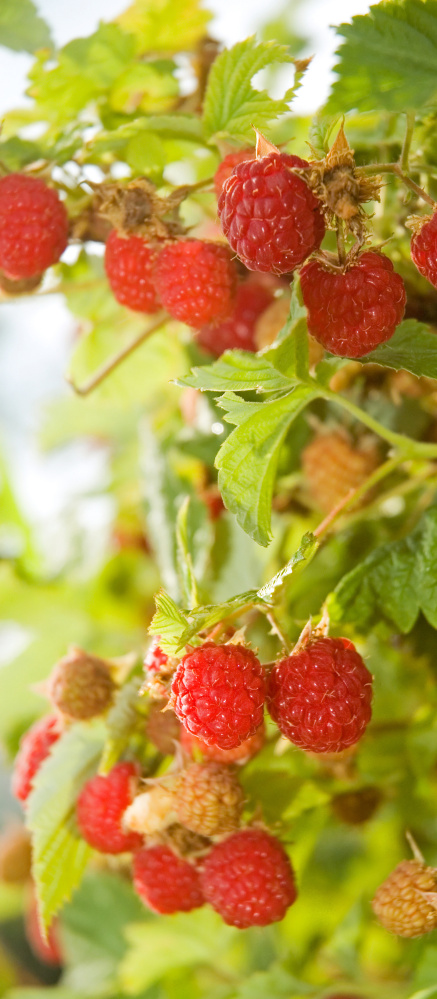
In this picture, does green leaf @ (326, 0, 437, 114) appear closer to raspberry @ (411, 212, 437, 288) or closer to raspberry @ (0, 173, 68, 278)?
raspberry @ (411, 212, 437, 288)

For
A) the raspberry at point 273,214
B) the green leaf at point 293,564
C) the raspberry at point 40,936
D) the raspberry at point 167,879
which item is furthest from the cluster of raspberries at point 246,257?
the raspberry at point 40,936

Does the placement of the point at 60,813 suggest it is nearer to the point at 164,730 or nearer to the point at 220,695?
the point at 164,730

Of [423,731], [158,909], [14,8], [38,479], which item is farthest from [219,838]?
[38,479]

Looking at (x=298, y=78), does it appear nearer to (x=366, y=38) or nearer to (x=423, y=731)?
(x=366, y=38)

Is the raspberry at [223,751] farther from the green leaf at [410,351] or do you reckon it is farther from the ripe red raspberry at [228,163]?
the ripe red raspberry at [228,163]

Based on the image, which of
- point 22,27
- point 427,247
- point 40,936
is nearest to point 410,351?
point 427,247

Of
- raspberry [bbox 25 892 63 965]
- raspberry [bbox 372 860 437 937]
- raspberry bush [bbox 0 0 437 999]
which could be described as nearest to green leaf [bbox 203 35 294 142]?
raspberry bush [bbox 0 0 437 999]
